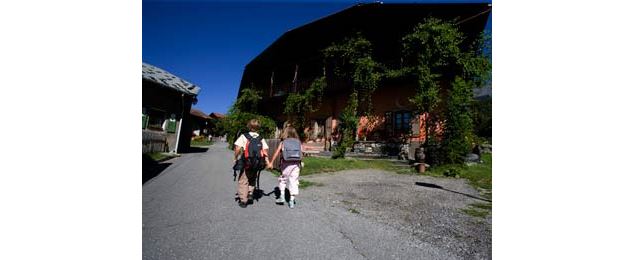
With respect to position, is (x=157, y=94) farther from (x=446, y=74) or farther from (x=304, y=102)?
(x=304, y=102)

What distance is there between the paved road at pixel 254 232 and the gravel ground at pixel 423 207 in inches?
6.7

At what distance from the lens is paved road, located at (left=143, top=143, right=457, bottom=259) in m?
1.52

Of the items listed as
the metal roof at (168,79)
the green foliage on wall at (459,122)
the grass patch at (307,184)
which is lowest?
the grass patch at (307,184)

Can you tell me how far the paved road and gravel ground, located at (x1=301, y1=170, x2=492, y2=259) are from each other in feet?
0.56

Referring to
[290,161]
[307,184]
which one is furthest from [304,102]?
[290,161]

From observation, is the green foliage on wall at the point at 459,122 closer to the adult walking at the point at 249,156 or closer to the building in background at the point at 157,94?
the adult walking at the point at 249,156

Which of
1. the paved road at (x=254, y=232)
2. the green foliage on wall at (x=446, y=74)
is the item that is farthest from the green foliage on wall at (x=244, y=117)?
the paved road at (x=254, y=232)

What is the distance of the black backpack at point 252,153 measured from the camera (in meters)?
2.54

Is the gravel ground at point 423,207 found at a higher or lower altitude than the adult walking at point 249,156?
lower

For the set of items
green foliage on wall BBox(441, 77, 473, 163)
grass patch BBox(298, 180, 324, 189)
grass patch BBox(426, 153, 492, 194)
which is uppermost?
green foliage on wall BBox(441, 77, 473, 163)

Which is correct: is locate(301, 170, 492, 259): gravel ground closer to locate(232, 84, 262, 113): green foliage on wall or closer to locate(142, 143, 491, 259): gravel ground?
locate(142, 143, 491, 259): gravel ground

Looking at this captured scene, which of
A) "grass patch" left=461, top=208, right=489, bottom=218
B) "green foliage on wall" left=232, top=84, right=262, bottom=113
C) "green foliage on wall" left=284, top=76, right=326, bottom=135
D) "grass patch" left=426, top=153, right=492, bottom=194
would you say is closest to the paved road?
"grass patch" left=461, top=208, right=489, bottom=218
